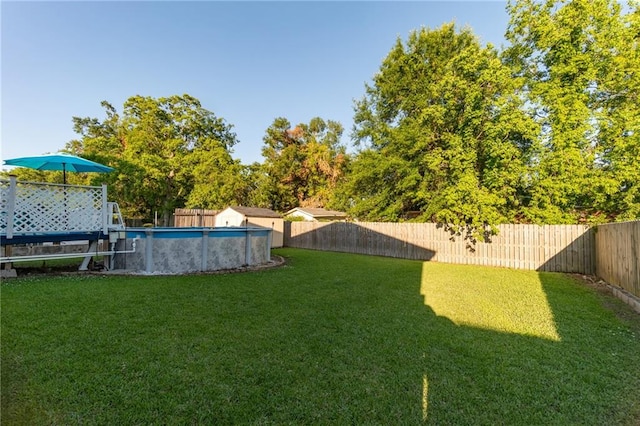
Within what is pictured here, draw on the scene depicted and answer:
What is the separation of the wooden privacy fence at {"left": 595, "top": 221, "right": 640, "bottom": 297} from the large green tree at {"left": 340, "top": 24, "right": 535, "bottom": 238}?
341cm

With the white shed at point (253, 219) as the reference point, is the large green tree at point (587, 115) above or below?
above

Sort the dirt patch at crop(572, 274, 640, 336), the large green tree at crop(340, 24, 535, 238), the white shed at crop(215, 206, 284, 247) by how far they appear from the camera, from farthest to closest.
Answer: the white shed at crop(215, 206, 284, 247) → the large green tree at crop(340, 24, 535, 238) → the dirt patch at crop(572, 274, 640, 336)

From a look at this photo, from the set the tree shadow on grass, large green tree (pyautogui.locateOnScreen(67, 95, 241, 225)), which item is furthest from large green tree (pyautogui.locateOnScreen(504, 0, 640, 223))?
large green tree (pyautogui.locateOnScreen(67, 95, 241, 225))

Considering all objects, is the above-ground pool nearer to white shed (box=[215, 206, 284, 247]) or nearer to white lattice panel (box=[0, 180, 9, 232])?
white lattice panel (box=[0, 180, 9, 232])

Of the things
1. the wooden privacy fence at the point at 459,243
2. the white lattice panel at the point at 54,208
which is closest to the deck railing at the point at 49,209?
the white lattice panel at the point at 54,208

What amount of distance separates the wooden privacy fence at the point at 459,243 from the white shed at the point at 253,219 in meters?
0.95

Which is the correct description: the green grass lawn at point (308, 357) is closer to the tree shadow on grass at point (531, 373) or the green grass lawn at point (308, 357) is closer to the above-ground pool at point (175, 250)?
the tree shadow on grass at point (531, 373)

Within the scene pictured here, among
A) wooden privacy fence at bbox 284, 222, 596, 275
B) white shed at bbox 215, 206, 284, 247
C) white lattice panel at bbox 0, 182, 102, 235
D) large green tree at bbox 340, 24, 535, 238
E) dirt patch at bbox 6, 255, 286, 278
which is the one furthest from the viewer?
white shed at bbox 215, 206, 284, 247

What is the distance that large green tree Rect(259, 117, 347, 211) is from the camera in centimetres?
3177

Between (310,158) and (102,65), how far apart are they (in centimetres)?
2015

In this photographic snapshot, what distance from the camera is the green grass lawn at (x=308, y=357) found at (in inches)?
89.5

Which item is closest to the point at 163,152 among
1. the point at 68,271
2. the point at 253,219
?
the point at 253,219

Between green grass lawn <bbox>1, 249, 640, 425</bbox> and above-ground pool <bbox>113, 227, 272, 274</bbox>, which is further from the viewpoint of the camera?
above-ground pool <bbox>113, 227, 272, 274</bbox>

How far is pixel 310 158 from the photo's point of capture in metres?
31.8
